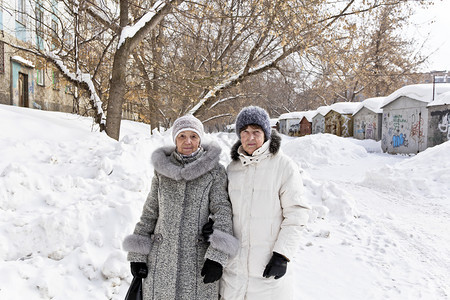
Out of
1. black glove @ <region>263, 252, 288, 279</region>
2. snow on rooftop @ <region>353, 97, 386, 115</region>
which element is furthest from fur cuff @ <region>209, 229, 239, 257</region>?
snow on rooftop @ <region>353, 97, 386, 115</region>

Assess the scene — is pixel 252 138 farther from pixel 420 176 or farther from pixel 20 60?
pixel 20 60

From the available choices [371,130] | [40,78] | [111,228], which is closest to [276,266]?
[111,228]

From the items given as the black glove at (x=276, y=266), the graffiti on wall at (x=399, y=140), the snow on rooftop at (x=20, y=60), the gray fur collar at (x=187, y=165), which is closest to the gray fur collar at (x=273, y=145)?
the gray fur collar at (x=187, y=165)

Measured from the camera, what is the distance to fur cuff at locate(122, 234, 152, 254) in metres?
2.05

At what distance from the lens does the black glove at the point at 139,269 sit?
6.78 ft

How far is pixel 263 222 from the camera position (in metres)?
1.97

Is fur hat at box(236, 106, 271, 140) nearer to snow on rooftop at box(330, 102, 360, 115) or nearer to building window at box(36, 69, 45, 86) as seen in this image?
building window at box(36, 69, 45, 86)

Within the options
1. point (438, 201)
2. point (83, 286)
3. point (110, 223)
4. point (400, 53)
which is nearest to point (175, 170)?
point (83, 286)

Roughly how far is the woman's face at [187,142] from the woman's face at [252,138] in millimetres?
334

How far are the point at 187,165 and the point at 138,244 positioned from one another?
24.3 inches

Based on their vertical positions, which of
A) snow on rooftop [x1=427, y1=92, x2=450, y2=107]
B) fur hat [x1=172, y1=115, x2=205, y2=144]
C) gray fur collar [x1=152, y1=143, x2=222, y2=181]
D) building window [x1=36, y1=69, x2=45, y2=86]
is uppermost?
building window [x1=36, y1=69, x2=45, y2=86]

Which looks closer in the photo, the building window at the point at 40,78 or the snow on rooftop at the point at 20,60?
the snow on rooftop at the point at 20,60

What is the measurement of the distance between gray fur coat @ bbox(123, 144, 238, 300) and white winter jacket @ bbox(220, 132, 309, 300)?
99 mm

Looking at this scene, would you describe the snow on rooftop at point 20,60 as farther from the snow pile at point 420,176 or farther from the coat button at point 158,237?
the coat button at point 158,237
